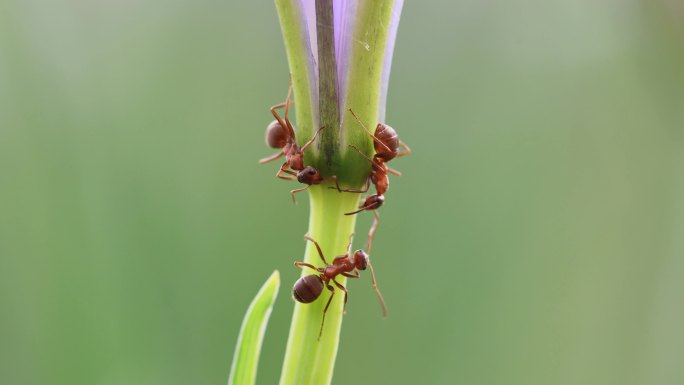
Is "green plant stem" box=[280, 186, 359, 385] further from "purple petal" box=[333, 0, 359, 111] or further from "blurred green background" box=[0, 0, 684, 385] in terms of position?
"blurred green background" box=[0, 0, 684, 385]

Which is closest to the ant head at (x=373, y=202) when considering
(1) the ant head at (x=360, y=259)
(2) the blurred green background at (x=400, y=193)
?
(1) the ant head at (x=360, y=259)

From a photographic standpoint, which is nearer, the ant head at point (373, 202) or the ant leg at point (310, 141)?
the ant leg at point (310, 141)

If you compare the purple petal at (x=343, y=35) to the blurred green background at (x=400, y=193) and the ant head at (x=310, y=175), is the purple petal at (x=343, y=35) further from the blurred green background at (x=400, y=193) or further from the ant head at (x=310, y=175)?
the blurred green background at (x=400, y=193)

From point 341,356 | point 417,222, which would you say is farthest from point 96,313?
point 417,222

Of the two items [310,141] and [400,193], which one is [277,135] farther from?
[400,193]

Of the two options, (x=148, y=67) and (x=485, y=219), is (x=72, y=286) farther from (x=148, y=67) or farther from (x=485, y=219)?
(x=485, y=219)

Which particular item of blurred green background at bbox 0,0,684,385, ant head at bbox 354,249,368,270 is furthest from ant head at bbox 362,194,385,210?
blurred green background at bbox 0,0,684,385
